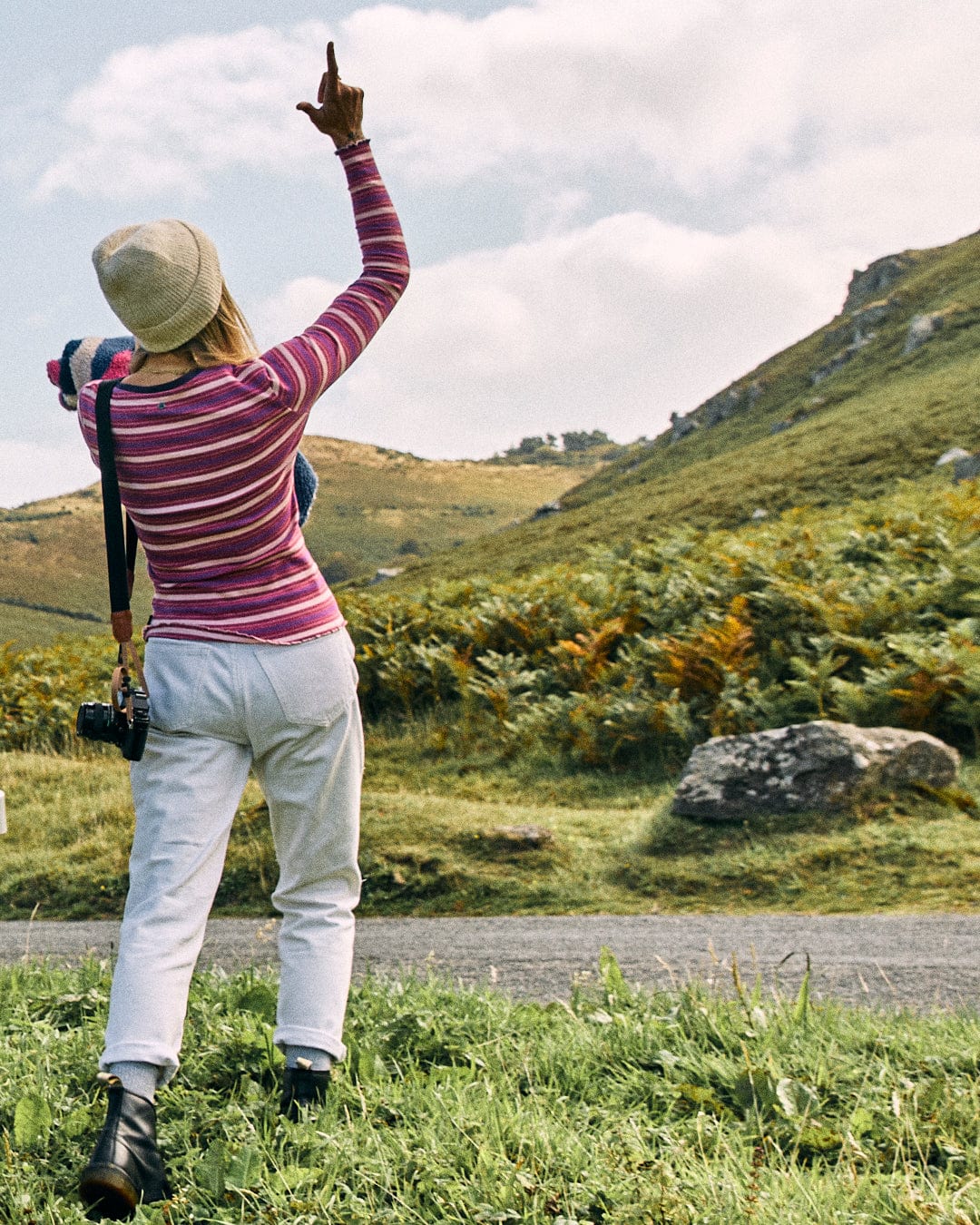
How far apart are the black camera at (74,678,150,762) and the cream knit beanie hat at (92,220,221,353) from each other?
0.96 meters

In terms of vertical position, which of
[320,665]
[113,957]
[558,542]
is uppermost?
[558,542]

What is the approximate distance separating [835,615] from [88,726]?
9020 millimetres

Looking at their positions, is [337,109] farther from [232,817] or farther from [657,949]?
[657,949]

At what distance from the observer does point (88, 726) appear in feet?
9.64

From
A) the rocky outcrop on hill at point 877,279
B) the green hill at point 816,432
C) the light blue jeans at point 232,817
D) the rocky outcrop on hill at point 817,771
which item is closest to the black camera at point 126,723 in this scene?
the light blue jeans at point 232,817

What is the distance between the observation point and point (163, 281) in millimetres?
2844

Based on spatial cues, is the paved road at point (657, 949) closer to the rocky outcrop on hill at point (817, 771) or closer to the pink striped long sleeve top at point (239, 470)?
the rocky outcrop on hill at point (817, 771)

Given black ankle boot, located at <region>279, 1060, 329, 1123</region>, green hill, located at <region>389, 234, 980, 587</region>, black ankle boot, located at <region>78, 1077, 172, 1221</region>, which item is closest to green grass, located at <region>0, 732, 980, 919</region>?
black ankle boot, located at <region>279, 1060, 329, 1123</region>

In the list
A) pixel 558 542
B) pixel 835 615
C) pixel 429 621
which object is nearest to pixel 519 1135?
pixel 835 615

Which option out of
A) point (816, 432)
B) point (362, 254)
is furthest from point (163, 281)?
point (816, 432)

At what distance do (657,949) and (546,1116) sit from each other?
2.81m

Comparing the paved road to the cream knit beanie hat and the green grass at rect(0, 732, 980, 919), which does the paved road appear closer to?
the green grass at rect(0, 732, 980, 919)

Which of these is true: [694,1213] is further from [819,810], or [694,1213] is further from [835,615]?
[835,615]

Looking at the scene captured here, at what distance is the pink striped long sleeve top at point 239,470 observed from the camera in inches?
114
